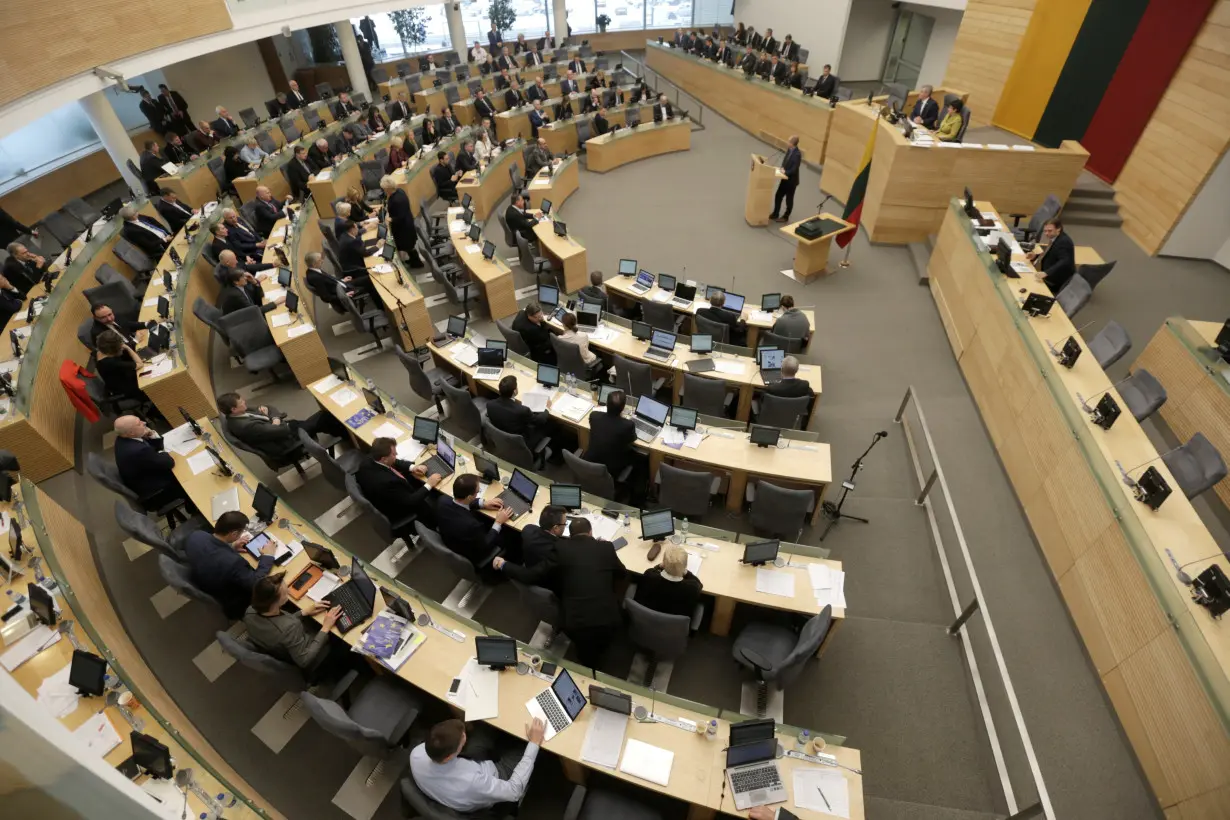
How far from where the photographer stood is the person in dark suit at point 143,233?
9883 millimetres

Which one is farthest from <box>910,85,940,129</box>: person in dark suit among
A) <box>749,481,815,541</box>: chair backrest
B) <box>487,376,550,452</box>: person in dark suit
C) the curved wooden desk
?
<box>487,376,550,452</box>: person in dark suit

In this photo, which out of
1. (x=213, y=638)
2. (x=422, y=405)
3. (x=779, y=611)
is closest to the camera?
(x=779, y=611)

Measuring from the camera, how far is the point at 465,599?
573cm

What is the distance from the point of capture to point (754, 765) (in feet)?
12.2

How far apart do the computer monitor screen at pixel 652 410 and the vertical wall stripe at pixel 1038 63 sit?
11.7 meters

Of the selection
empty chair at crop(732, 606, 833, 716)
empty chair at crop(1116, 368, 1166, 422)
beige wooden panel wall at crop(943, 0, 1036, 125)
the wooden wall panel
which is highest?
the wooden wall panel

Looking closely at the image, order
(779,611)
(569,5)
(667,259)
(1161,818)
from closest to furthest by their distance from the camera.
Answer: (1161,818), (779,611), (667,259), (569,5)

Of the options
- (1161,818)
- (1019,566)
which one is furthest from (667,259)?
(1161,818)

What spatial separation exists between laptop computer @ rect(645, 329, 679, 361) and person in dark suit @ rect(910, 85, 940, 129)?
8315 millimetres

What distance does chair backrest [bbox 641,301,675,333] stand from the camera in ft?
27.3

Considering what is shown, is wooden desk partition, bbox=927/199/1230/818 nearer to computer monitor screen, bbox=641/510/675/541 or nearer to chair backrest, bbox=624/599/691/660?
chair backrest, bbox=624/599/691/660

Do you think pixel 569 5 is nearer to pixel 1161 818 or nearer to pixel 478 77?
pixel 478 77

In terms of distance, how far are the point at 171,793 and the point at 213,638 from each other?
7.38 feet

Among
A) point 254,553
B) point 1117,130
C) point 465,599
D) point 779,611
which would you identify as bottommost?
point 465,599
